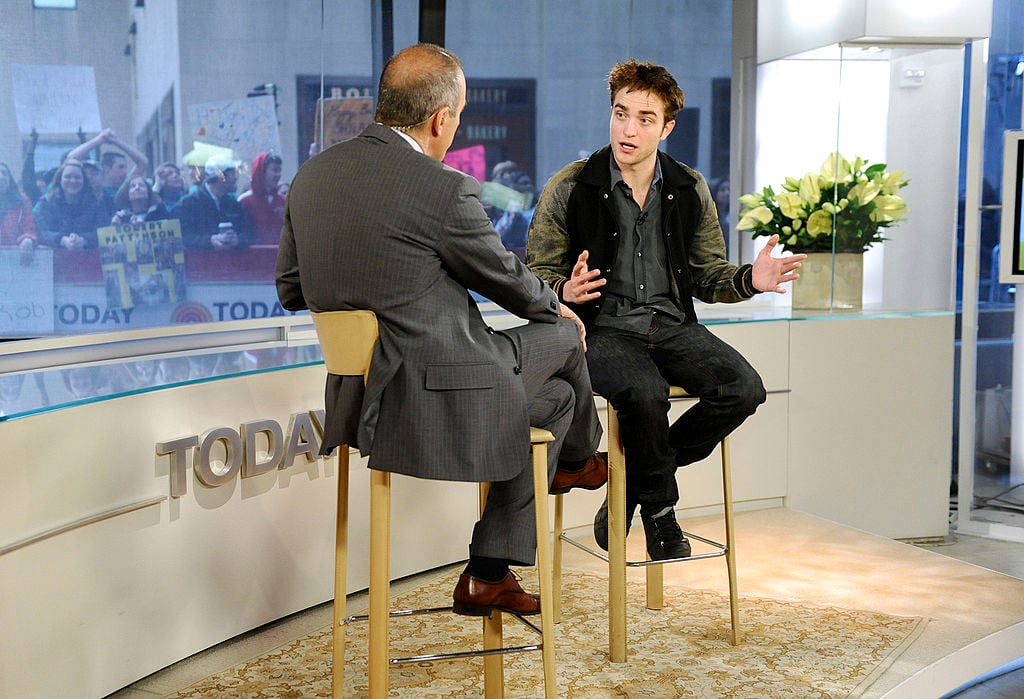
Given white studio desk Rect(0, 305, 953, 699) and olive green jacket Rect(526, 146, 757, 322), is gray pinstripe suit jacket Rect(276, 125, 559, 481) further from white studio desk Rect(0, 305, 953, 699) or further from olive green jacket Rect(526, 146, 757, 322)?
olive green jacket Rect(526, 146, 757, 322)

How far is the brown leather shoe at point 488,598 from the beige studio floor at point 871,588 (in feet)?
2.57


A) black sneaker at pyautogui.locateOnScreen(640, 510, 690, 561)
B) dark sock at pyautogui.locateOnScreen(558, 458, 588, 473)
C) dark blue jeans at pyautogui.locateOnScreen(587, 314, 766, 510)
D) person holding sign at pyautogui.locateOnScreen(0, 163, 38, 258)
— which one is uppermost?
person holding sign at pyautogui.locateOnScreen(0, 163, 38, 258)

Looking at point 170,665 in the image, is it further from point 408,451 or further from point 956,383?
point 956,383

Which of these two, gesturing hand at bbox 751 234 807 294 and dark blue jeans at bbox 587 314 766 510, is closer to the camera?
dark blue jeans at bbox 587 314 766 510

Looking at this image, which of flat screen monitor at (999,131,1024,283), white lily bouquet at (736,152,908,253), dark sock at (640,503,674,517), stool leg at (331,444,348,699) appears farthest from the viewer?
white lily bouquet at (736,152,908,253)

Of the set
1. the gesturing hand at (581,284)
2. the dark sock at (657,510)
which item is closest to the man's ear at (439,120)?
the gesturing hand at (581,284)

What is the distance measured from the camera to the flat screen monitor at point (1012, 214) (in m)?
4.48

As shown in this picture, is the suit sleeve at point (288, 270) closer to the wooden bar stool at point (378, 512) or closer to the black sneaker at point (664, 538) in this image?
the wooden bar stool at point (378, 512)

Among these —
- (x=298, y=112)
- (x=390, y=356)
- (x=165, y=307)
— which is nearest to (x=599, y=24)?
(x=298, y=112)

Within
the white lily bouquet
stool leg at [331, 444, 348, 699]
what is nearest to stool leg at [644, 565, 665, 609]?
stool leg at [331, 444, 348, 699]

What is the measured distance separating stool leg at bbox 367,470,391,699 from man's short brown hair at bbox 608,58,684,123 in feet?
4.91

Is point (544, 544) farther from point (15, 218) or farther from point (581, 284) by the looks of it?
point (15, 218)

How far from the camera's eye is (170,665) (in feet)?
9.76

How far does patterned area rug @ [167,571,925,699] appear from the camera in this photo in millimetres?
2818
